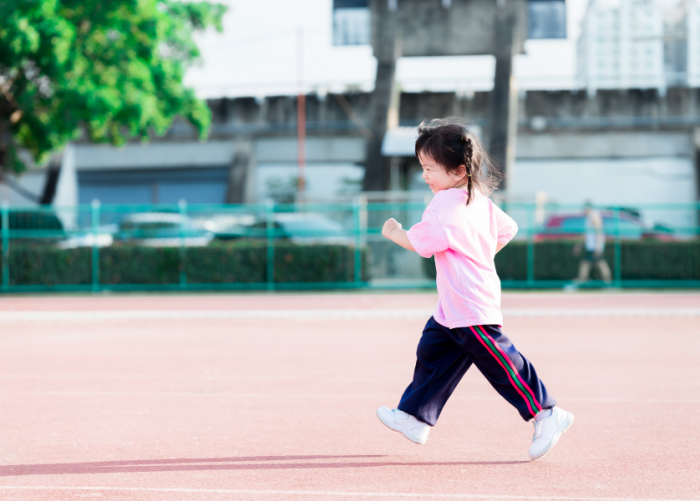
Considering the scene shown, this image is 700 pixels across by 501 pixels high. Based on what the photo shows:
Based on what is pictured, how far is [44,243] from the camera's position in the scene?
20.4m

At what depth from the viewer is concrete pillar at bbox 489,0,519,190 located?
24797 millimetres

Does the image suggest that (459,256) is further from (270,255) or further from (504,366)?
(270,255)

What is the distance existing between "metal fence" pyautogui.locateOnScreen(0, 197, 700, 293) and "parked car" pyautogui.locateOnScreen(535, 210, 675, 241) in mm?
33

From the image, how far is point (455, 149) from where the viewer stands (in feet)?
14.4

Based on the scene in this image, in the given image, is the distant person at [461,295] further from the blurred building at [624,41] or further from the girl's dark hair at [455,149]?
the blurred building at [624,41]

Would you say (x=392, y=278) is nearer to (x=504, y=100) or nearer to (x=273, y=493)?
(x=504, y=100)

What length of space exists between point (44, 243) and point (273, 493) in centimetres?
1775

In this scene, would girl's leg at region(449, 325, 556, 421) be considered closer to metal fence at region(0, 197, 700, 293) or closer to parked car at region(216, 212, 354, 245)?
metal fence at region(0, 197, 700, 293)

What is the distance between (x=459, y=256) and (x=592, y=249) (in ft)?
50.9

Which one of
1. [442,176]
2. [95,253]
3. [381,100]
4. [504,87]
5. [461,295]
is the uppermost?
[504,87]

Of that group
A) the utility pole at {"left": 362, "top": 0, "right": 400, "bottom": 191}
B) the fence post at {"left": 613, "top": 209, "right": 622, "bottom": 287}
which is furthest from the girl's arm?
the utility pole at {"left": 362, "top": 0, "right": 400, "bottom": 191}

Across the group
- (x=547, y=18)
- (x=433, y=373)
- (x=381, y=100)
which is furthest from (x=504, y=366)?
(x=381, y=100)

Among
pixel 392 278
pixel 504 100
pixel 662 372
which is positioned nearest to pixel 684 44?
pixel 504 100

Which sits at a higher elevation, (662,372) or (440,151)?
(440,151)
